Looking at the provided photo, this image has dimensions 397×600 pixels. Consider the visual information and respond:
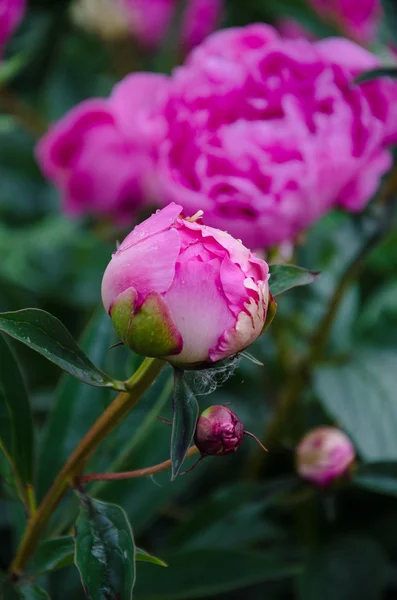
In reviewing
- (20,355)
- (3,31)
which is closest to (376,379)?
(20,355)

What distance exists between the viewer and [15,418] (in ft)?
1.44

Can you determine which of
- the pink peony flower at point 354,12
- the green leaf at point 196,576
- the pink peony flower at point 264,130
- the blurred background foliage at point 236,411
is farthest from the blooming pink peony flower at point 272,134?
the pink peony flower at point 354,12

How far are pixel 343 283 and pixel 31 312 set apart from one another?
33 cm

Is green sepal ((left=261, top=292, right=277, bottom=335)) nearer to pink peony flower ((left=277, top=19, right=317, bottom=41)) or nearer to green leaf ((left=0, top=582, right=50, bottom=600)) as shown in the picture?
green leaf ((left=0, top=582, right=50, bottom=600))

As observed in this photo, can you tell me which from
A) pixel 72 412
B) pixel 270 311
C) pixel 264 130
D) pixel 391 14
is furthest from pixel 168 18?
pixel 270 311

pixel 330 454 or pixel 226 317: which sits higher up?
pixel 226 317

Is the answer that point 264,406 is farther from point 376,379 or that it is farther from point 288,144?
point 288,144

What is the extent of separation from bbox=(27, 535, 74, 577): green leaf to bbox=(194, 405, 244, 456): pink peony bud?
3.7 inches

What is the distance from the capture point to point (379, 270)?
78cm

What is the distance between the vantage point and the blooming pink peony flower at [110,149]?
0.59 m

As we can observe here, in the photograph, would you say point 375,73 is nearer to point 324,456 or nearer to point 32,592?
point 324,456

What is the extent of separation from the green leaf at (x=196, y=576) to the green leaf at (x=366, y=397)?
120 mm

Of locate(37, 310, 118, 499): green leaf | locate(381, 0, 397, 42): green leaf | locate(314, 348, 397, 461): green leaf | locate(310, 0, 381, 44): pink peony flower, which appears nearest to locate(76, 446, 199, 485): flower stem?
locate(37, 310, 118, 499): green leaf

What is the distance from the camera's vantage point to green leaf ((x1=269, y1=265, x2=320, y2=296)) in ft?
1.25
